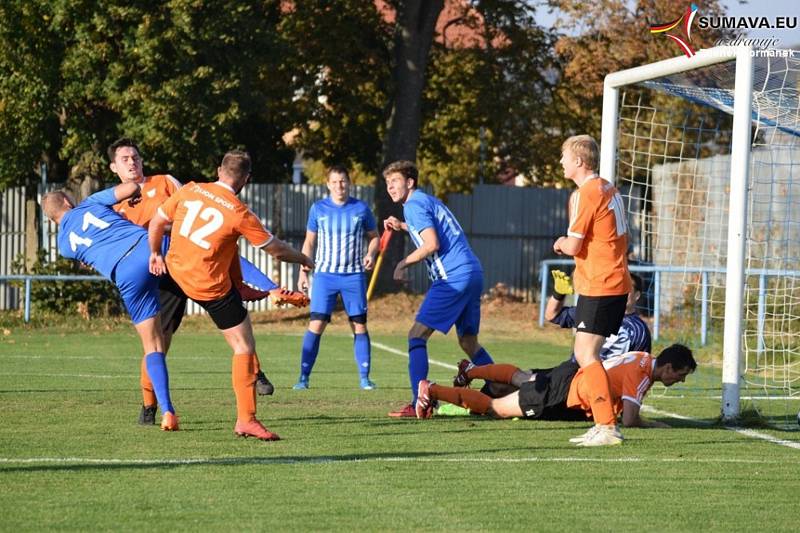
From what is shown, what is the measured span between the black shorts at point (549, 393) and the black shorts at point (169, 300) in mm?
2690

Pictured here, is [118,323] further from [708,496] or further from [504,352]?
[708,496]

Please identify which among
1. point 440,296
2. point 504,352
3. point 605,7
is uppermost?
point 605,7

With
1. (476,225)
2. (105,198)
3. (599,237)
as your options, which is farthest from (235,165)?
(476,225)

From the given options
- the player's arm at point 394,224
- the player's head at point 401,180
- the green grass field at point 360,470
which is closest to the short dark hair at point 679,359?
the green grass field at point 360,470

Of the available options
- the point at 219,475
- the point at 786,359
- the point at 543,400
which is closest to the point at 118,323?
the point at 786,359

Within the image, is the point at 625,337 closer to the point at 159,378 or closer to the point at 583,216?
the point at 583,216

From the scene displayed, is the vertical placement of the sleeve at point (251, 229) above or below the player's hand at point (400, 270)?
above

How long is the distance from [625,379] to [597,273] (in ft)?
4.06

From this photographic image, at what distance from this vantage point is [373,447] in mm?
8117

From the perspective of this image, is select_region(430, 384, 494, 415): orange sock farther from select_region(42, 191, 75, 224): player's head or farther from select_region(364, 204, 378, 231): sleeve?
select_region(364, 204, 378, 231): sleeve

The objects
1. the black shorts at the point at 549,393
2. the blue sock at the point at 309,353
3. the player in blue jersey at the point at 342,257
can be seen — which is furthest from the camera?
the player in blue jersey at the point at 342,257

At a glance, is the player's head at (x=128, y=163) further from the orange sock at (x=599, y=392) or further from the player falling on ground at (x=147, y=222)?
the orange sock at (x=599, y=392)

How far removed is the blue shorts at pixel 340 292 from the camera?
1277 centimetres

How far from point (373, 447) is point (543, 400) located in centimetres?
172
